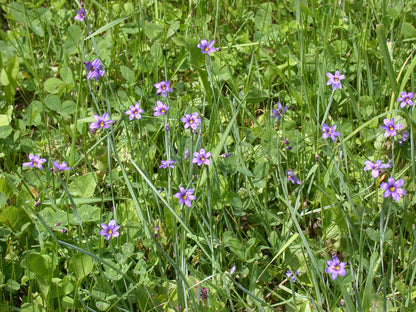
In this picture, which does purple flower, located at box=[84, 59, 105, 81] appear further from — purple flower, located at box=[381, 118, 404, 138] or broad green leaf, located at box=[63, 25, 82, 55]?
purple flower, located at box=[381, 118, 404, 138]

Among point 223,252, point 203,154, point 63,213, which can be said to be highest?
point 203,154

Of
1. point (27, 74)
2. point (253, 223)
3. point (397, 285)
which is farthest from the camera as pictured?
point (27, 74)

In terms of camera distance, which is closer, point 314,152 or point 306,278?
point 306,278

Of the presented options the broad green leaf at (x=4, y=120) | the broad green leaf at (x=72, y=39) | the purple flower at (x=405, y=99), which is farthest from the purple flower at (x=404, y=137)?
the broad green leaf at (x=4, y=120)

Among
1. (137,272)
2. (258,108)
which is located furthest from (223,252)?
(258,108)

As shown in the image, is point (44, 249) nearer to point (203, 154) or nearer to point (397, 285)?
point (203, 154)

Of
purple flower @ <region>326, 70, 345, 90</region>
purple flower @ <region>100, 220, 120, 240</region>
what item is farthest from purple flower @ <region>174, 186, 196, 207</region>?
purple flower @ <region>326, 70, 345, 90</region>

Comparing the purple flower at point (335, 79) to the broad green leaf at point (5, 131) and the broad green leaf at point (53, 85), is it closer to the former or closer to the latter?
the broad green leaf at point (53, 85)
